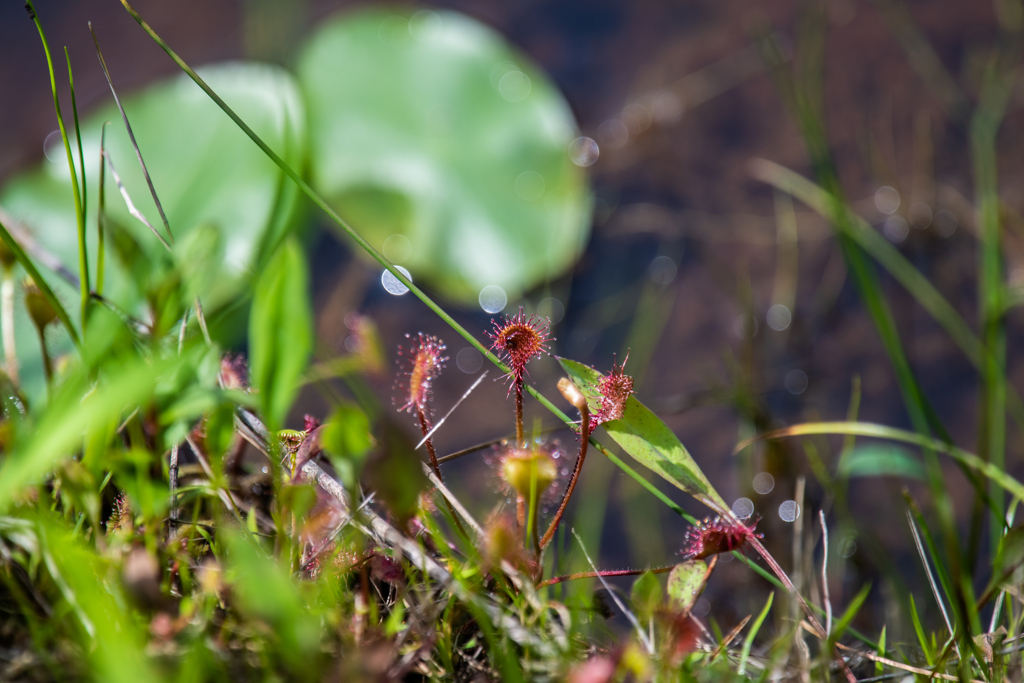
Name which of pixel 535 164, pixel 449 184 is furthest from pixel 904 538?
pixel 449 184

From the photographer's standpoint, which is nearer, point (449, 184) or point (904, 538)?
point (904, 538)

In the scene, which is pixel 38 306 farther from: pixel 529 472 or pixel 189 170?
pixel 189 170

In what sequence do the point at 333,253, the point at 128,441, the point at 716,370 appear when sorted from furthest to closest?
1. the point at 333,253
2. the point at 716,370
3. the point at 128,441

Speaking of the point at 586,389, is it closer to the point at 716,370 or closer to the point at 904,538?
the point at 716,370

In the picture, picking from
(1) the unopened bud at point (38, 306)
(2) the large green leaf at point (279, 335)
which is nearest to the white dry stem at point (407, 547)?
(2) the large green leaf at point (279, 335)

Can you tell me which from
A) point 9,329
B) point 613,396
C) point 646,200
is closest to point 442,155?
point 646,200
